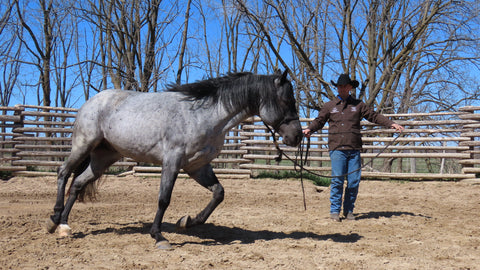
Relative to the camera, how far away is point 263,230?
5.16 meters

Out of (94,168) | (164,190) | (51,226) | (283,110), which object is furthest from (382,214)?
(51,226)

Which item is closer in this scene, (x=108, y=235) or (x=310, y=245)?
(x=310, y=245)

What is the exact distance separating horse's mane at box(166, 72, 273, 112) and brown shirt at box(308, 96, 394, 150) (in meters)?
1.58

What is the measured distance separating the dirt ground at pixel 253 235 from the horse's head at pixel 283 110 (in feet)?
3.86

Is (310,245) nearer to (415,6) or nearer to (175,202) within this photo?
(175,202)

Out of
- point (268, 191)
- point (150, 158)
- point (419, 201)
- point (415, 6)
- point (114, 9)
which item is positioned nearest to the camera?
point (150, 158)

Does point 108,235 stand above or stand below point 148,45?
below

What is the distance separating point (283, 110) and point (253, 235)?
1.61 metres

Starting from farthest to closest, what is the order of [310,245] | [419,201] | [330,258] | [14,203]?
[419,201] < [14,203] < [310,245] < [330,258]

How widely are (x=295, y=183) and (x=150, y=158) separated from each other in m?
6.95

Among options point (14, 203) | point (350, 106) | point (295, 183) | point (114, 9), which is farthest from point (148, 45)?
point (350, 106)

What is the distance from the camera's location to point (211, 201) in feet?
15.5

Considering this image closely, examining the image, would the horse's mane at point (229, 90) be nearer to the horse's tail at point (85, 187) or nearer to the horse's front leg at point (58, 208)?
the horse's tail at point (85, 187)

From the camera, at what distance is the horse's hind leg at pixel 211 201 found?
4.61 m
